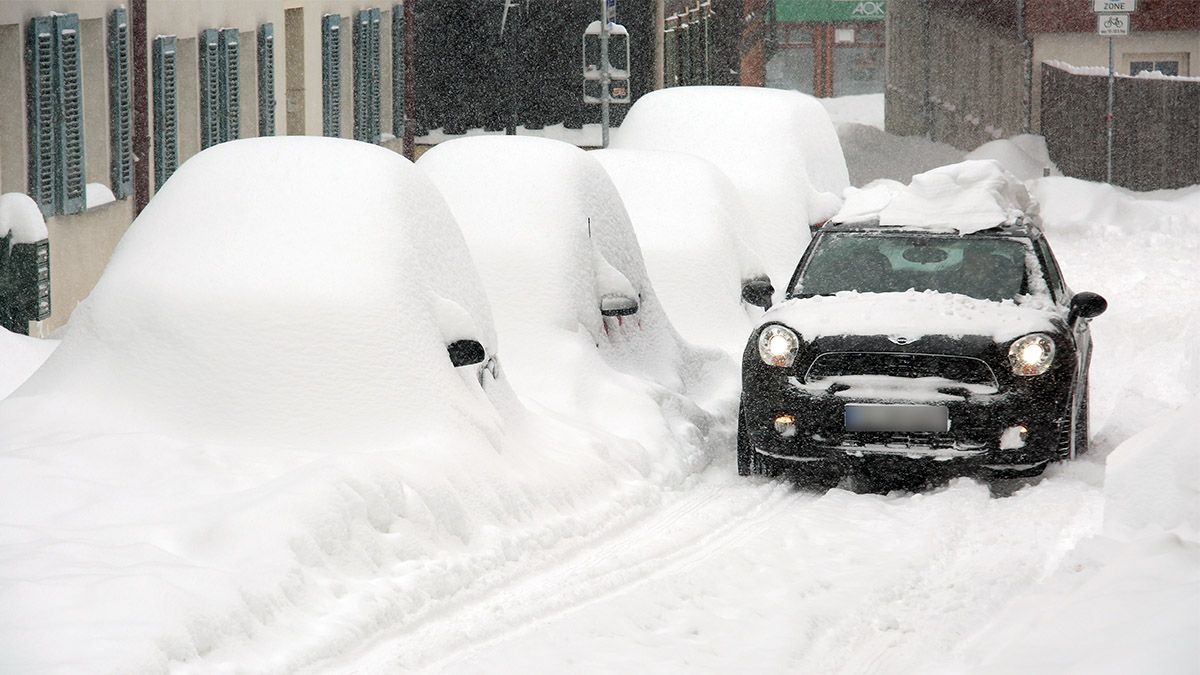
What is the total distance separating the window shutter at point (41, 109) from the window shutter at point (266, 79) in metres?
5.65

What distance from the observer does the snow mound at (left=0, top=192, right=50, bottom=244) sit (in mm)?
12383

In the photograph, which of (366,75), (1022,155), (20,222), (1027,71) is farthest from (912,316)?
(1027,71)

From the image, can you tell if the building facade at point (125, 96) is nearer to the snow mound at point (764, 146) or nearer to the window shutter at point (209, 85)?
the window shutter at point (209, 85)

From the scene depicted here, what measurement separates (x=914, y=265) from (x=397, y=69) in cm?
1809

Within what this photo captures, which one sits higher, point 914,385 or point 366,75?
point 366,75

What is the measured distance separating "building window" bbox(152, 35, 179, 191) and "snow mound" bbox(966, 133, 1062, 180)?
636 inches

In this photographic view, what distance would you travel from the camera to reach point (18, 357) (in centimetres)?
1149

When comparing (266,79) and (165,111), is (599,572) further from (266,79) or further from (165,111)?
(266,79)

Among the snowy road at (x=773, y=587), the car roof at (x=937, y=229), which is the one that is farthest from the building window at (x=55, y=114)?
the snowy road at (x=773, y=587)

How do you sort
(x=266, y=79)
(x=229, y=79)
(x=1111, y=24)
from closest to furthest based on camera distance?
(x=229, y=79) → (x=266, y=79) → (x=1111, y=24)

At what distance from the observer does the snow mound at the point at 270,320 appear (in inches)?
318

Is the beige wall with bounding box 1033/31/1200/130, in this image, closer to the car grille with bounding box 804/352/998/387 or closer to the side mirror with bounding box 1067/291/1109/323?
the side mirror with bounding box 1067/291/1109/323

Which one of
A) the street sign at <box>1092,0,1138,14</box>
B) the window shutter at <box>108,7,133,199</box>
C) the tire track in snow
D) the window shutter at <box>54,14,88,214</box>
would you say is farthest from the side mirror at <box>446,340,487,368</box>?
the street sign at <box>1092,0,1138,14</box>

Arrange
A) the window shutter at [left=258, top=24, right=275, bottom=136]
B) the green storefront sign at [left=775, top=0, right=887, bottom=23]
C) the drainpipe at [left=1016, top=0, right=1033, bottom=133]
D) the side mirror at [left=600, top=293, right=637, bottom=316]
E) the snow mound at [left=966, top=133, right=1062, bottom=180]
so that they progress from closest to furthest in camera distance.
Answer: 1. the side mirror at [left=600, top=293, right=637, bottom=316]
2. the window shutter at [left=258, top=24, right=275, bottom=136]
3. the snow mound at [left=966, top=133, right=1062, bottom=180]
4. the drainpipe at [left=1016, top=0, right=1033, bottom=133]
5. the green storefront sign at [left=775, top=0, right=887, bottom=23]
